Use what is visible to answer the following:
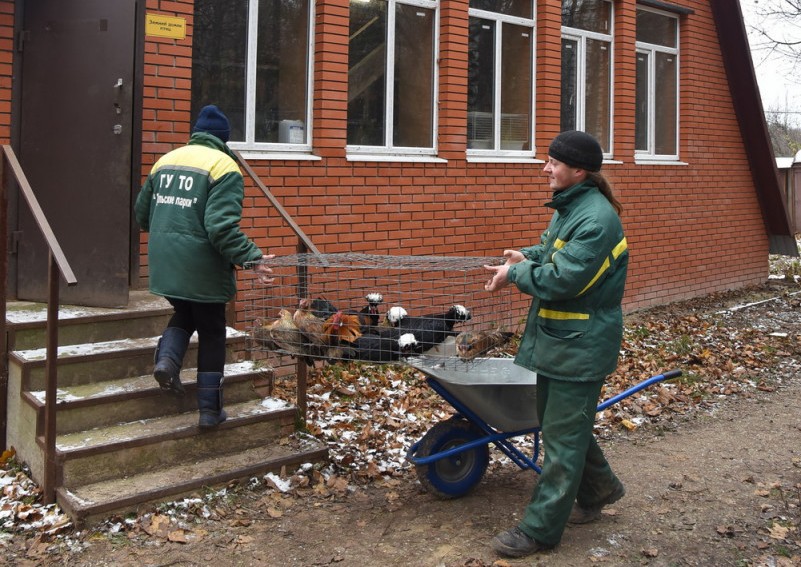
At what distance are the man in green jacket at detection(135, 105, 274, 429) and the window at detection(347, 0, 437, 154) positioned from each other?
3.45 meters

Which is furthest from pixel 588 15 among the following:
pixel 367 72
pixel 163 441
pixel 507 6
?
pixel 163 441

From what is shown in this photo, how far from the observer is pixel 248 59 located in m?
7.50

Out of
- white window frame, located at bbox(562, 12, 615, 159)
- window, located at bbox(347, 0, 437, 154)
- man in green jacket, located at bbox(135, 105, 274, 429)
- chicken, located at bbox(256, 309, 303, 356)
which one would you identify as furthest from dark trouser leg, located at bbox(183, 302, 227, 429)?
white window frame, located at bbox(562, 12, 615, 159)

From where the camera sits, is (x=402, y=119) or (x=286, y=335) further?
(x=402, y=119)

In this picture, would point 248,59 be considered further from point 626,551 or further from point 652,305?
point 652,305

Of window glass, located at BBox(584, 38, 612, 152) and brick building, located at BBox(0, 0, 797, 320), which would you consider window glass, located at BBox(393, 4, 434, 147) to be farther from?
window glass, located at BBox(584, 38, 612, 152)

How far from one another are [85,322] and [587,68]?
762cm

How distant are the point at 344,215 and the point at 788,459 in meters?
4.09

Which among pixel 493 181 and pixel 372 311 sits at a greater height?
pixel 493 181

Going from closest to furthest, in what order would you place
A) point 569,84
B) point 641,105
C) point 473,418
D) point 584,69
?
point 473,418
point 569,84
point 584,69
point 641,105

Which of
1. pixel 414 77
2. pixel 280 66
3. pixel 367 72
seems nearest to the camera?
pixel 280 66

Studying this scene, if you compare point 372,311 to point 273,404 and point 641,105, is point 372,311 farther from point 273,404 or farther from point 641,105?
point 641,105

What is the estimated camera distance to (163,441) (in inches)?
193

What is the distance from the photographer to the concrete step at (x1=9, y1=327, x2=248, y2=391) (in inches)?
196
